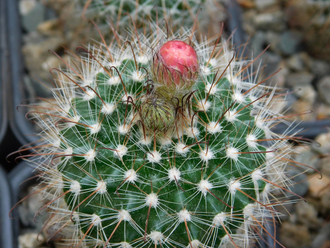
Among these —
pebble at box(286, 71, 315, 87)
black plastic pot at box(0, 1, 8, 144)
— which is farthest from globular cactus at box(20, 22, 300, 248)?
pebble at box(286, 71, 315, 87)

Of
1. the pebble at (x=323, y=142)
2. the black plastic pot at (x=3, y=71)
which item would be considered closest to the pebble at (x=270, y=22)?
the pebble at (x=323, y=142)

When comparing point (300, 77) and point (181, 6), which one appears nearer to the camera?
point (181, 6)

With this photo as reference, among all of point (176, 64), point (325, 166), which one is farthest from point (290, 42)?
point (176, 64)

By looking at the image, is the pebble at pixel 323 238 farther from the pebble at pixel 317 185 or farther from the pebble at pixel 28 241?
the pebble at pixel 28 241

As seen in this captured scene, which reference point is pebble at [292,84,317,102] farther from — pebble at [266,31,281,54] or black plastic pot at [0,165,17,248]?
black plastic pot at [0,165,17,248]

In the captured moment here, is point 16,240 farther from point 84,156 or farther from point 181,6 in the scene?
point 181,6

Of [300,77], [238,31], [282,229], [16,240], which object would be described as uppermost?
[238,31]

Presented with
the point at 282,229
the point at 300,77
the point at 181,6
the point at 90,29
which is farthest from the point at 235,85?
the point at 300,77
